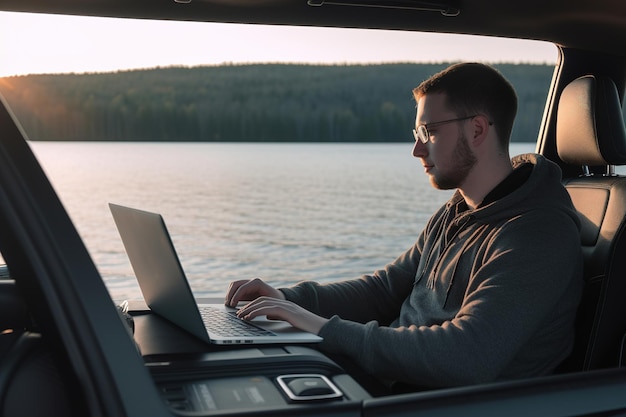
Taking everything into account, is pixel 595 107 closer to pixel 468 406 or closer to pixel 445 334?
pixel 445 334

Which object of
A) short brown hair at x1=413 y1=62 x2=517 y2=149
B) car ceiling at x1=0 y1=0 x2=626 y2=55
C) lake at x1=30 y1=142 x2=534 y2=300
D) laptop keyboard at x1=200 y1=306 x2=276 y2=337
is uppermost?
car ceiling at x1=0 y1=0 x2=626 y2=55

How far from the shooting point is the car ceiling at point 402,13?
2148 millimetres

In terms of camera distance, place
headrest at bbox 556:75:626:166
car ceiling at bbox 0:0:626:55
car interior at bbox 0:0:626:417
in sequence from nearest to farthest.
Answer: car interior at bbox 0:0:626:417 < car ceiling at bbox 0:0:626:55 < headrest at bbox 556:75:626:166

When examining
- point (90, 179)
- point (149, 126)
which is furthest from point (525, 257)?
point (90, 179)

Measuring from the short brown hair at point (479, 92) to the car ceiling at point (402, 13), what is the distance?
0.32 m

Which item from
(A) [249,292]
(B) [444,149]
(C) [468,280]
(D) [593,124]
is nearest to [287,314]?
(A) [249,292]

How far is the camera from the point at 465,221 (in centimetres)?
201

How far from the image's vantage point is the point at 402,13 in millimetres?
2307

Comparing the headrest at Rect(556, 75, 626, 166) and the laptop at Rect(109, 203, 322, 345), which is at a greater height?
the headrest at Rect(556, 75, 626, 166)

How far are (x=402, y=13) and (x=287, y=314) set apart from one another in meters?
1.06

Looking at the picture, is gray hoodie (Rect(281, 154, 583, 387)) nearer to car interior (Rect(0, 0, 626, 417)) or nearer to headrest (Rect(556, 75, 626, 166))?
car interior (Rect(0, 0, 626, 417))

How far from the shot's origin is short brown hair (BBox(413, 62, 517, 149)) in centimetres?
199

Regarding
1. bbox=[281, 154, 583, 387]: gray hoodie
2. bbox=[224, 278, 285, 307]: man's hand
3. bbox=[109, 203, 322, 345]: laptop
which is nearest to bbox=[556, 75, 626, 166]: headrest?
bbox=[281, 154, 583, 387]: gray hoodie

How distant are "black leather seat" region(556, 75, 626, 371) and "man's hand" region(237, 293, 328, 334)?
611 millimetres
